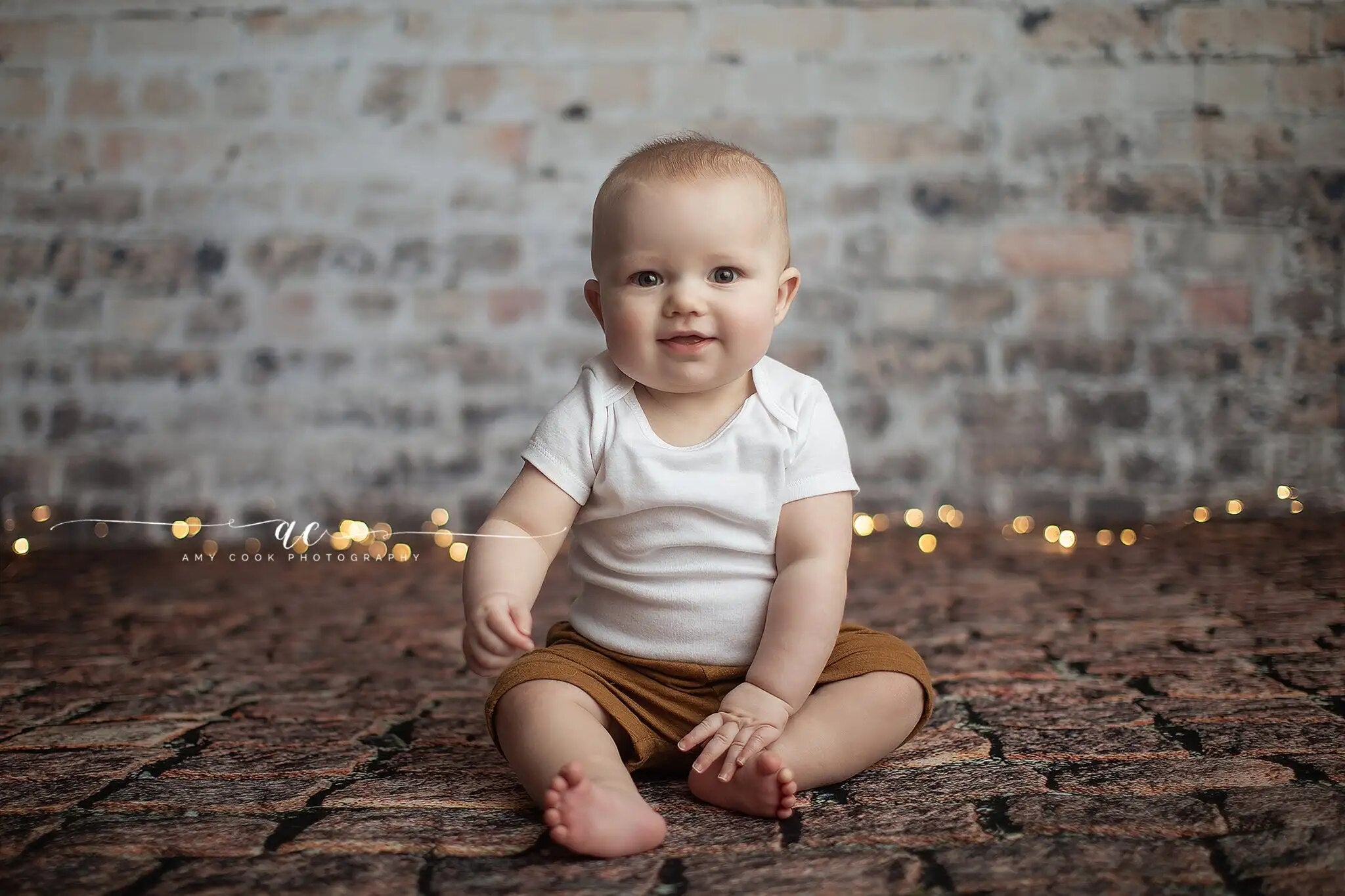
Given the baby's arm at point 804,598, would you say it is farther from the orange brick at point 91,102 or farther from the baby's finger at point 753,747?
the orange brick at point 91,102

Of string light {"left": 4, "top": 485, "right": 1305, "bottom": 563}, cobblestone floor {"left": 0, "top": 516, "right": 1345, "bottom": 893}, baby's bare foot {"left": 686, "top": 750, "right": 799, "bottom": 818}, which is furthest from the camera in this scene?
string light {"left": 4, "top": 485, "right": 1305, "bottom": 563}

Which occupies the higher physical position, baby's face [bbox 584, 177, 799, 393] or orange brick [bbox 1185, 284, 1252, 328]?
orange brick [bbox 1185, 284, 1252, 328]

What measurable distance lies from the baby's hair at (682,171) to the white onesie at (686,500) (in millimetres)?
201

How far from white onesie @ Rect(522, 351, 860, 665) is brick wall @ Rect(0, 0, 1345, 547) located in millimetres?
2531

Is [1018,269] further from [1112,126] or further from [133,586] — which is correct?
[133,586]

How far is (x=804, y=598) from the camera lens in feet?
4.54

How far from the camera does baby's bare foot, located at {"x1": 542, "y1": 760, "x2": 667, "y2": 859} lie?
1.12 meters

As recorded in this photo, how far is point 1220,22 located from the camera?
3.90 metres

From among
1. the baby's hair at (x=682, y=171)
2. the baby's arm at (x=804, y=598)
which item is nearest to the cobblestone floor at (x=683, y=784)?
the baby's arm at (x=804, y=598)

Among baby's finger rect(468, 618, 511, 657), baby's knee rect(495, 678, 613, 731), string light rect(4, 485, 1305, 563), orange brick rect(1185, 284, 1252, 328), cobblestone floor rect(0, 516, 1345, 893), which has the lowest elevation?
cobblestone floor rect(0, 516, 1345, 893)

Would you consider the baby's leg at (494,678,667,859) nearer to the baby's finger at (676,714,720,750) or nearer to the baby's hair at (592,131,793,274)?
the baby's finger at (676,714,720,750)

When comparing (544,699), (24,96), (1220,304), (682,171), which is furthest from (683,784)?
(24,96)

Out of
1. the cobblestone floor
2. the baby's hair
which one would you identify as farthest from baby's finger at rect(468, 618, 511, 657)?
the baby's hair

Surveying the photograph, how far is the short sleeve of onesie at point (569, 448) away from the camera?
4.72 ft
